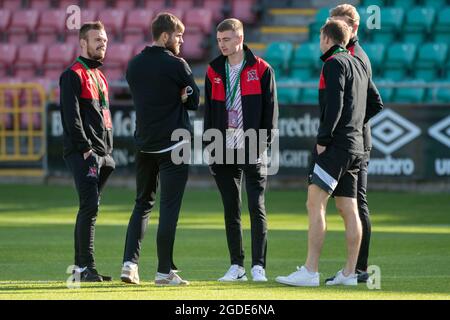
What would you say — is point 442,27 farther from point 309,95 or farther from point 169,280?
point 169,280

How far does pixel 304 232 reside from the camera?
46.1 feet

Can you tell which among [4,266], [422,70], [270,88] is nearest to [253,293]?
[270,88]

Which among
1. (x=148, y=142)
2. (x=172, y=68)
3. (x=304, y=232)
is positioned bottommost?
(x=304, y=232)

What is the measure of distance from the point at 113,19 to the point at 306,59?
16.9 feet

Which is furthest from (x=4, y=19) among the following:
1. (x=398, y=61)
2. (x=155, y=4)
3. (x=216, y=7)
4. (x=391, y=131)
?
(x=391, y=131)

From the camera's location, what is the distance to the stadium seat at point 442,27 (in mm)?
22031

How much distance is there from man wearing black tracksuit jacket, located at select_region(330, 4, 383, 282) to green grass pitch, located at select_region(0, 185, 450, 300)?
0.97ft

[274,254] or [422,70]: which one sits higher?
[422,70]

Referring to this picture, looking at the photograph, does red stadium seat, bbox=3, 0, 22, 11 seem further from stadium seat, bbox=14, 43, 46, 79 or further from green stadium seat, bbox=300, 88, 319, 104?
green stadium seat, bbox=300, 88, 319, 104

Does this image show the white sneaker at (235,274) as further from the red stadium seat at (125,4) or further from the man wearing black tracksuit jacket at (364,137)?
the red stadium seat at (125,4)

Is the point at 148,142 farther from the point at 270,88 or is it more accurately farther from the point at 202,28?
the point at 202,28

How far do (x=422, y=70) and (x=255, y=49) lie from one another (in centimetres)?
391

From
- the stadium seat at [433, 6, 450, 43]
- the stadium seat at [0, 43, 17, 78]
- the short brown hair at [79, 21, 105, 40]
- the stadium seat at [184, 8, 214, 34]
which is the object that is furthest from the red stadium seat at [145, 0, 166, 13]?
the short brown hair at [79, 21, 105, 40]
